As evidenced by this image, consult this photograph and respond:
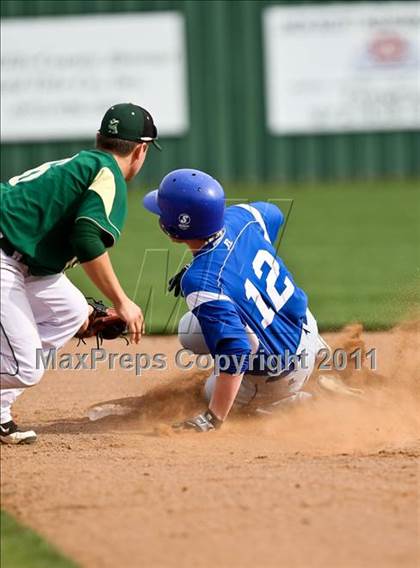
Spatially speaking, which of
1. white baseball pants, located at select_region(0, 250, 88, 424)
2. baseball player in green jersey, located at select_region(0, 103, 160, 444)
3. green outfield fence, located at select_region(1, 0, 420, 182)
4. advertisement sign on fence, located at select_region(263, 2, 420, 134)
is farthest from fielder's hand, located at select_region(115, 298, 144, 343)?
advertisement sign on fence, located at select_region(263, 2, 420, 134)

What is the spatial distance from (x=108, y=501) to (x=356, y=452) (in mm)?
1388

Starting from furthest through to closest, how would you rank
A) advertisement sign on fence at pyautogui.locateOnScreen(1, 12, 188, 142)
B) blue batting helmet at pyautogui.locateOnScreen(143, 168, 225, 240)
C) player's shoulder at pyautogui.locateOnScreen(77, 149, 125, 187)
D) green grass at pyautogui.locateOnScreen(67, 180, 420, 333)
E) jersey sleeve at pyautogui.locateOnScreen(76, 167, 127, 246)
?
advertisement sign on fence at pyautogui.locateOnScreen(1, 12, 188, 142)
green grass at pyautogui.locateOnScreen(67, 180, 420, 333)
blue batting helmet at pyautogui.locateOnScreen(143, 168, 225, 240)
player's shoulder at pyautogui.locateOnScreen(77, 149, 125, 187)
jersey sleeve at pyautogui.locateOnScreen(76, 167, 127, 246)

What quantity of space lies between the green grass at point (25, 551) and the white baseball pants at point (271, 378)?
1939 millimetres

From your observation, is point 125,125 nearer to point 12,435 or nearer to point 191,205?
point 191,205

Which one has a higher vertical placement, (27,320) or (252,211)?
(252,211)

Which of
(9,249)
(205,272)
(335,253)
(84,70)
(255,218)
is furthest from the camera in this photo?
(84,70)

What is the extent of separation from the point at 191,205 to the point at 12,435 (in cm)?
143

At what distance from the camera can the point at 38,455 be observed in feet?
17.1

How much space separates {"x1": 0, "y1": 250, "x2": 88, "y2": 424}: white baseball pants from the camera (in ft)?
17.1

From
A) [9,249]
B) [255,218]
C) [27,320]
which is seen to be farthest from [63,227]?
[255,218]

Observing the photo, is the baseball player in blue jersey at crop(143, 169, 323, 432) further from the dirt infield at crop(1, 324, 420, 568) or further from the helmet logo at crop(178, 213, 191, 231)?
the dirt infield at crop(1, 324, 420, 568)

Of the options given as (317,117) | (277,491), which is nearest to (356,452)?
(277,491)

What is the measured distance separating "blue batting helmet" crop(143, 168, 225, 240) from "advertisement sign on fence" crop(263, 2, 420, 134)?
14.0 m

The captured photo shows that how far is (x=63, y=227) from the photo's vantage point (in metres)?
5.20
